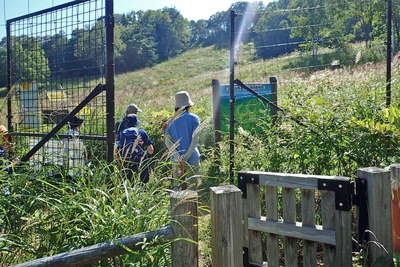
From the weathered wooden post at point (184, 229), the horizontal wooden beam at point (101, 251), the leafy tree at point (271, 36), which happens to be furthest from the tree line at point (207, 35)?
the horizontal wooden beam at point (101, 251)

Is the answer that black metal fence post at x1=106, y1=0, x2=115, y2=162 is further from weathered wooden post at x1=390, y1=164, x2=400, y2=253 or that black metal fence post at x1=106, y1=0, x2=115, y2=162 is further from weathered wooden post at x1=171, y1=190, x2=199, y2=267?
weathered wooden post at x1=390, y1=164, x2=400, y2=253

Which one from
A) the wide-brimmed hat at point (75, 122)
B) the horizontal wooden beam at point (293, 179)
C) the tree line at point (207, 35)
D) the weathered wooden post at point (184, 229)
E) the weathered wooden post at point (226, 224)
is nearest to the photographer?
the weathered wooden post at point (184, 229)

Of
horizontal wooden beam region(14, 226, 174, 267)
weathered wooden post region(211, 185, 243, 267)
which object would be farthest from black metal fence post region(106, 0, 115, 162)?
horizontal wooden beam region(14, 226, 174, 267)

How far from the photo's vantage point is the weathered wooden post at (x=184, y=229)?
2316 mm

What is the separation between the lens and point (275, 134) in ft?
14.5

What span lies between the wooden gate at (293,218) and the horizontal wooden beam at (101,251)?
43 cm

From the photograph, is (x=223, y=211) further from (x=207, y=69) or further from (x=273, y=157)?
(x=207, y=69)

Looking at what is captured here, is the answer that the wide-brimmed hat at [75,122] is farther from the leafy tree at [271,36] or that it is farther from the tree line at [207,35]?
the leafy tree at [271,36]

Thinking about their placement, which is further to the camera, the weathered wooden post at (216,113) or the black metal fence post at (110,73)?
the weathered wooden post at (216,113)

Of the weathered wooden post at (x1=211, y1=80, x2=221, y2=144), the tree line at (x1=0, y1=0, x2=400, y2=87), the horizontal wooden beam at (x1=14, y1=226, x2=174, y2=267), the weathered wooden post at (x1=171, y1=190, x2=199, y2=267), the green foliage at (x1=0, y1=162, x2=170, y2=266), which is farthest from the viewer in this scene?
the weathered wooden post at (x1=211, y1=80, x2=221, y2=144)

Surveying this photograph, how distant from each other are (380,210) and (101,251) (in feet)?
5.33

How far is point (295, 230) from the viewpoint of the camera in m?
2.87

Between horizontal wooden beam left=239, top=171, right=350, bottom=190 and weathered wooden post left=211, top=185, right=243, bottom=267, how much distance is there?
47cm

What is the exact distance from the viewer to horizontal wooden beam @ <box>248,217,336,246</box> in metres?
2.73
